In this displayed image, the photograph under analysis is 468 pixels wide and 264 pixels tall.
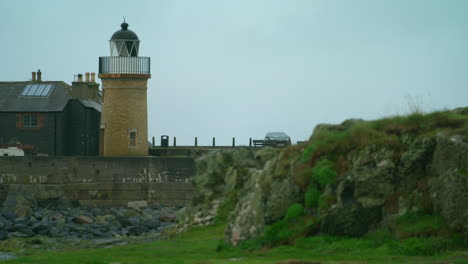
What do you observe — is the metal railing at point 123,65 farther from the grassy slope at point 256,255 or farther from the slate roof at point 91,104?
the grassy slope at point 256,255

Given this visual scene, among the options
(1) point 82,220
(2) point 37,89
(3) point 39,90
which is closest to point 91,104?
(3) point 39,90

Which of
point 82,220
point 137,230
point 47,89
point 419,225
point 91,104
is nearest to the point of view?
point 419,225

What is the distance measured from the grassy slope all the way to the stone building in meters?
38.5

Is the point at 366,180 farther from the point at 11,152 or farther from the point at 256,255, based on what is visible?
the point at 11,152

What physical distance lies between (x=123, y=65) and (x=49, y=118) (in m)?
6.41

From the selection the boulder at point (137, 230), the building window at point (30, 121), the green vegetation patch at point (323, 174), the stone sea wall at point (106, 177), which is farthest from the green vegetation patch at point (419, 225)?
the building window at point (30, 121)

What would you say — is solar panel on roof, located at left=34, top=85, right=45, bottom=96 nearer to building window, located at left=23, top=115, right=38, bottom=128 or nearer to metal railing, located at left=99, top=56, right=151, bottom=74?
building window, located at left=23, top=115, right=38, bottom=128

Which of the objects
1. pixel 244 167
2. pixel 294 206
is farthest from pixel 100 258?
pixel 244 167

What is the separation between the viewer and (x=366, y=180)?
19.2m

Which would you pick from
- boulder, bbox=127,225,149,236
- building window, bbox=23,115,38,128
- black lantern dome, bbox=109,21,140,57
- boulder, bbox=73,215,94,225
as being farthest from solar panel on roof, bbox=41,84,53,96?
boulder, bbox=127,225,149,236

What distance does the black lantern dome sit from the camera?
57.5 meters

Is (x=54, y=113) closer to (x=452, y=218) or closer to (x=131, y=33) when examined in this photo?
(x=131, y=33)

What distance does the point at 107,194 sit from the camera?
53375 millimetres

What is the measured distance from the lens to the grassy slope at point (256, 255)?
1711 cm
